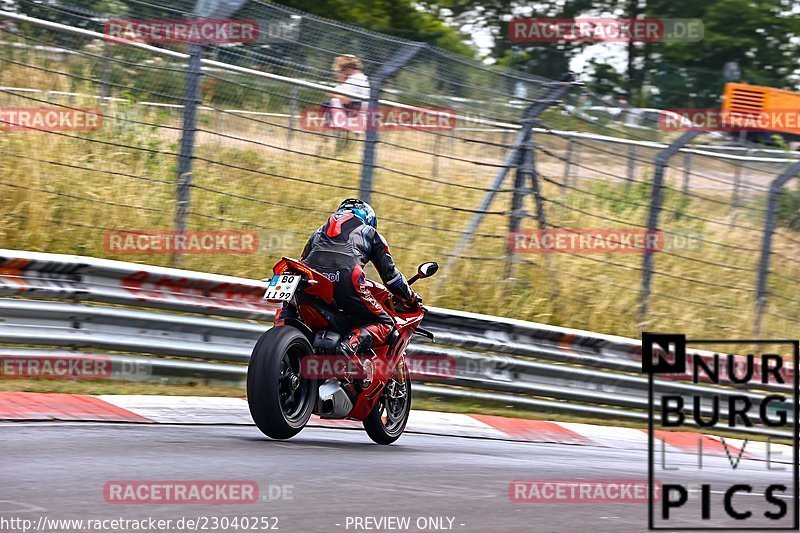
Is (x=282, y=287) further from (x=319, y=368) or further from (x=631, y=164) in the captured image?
(x=631, y=164)

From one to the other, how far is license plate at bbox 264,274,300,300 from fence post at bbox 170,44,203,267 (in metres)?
3.25

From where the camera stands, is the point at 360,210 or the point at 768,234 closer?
the point at 360,210

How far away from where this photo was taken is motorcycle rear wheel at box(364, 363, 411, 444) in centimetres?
827

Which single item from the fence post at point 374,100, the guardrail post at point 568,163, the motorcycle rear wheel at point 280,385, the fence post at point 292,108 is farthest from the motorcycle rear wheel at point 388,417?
the guardrail post at point 568,163

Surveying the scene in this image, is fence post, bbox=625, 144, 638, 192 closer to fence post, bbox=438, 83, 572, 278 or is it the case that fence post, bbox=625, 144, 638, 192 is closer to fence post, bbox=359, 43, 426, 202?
fence post, bbox=438, 83, 572, 278

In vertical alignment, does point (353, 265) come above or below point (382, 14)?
below

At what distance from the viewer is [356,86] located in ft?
36.8

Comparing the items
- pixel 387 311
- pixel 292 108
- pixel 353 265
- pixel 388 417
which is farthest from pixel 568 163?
pixel 353 265

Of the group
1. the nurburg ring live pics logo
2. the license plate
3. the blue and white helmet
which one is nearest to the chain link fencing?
the nurburg ring live pics logo

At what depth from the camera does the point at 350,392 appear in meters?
7.95

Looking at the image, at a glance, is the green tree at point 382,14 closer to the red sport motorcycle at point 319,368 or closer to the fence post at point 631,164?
the fence post at point 631,164

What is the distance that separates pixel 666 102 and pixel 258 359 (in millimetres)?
22829

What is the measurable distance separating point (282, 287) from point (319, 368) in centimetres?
66

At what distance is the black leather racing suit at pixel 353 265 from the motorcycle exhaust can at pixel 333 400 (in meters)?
0.29
